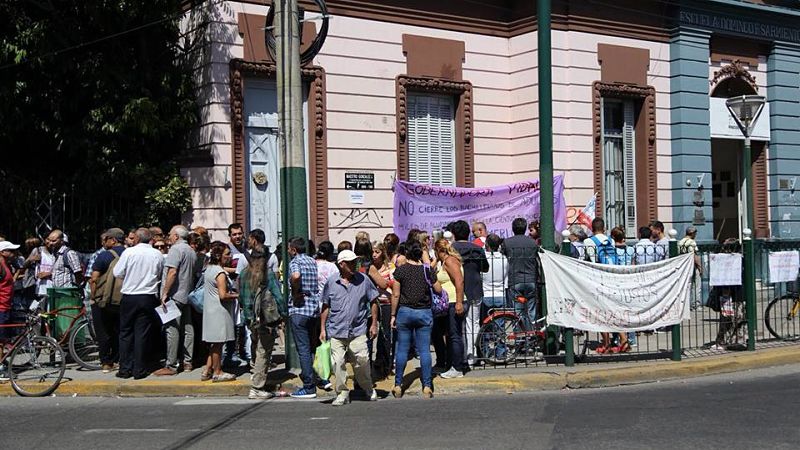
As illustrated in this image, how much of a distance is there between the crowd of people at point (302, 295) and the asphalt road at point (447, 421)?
745 mm

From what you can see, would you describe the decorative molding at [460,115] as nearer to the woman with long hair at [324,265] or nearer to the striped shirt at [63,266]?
the woman with long hair at [324,265]

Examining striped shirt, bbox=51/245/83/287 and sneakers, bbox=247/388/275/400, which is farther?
striped shirt, bbox=51/245/83/287

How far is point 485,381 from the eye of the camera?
1042 cm

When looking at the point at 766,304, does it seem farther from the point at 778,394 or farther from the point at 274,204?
the point at 274,204

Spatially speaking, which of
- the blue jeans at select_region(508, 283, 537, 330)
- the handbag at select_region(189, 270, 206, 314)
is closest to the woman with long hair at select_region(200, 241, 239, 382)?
the handbag at select_region(189, 270, 206, 314)

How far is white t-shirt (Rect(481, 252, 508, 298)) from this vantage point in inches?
454

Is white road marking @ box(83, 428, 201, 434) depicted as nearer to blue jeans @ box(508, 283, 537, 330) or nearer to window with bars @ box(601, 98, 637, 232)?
blue jeans @ box(508, 283, 537, 330)

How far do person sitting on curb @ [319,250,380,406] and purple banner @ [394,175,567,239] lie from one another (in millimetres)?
6071

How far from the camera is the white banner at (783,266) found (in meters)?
12.8

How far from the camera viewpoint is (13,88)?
1481cm

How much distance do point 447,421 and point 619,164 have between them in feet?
39.6

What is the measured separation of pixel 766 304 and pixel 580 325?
3.96m

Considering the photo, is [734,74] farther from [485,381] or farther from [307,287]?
[307,287]

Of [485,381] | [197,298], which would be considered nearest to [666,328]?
[485,381]
